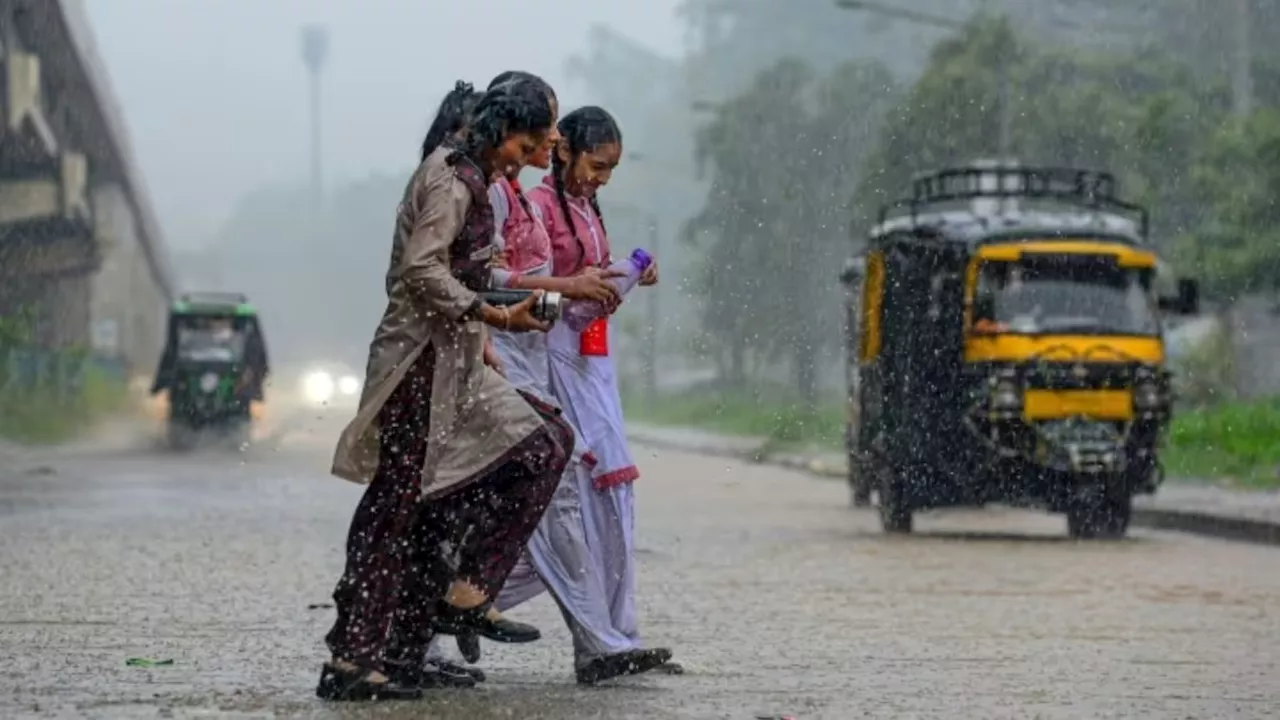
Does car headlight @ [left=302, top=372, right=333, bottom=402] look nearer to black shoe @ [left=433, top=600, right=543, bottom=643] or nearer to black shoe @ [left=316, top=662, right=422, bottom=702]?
black shoe @ [left=433, top=600, right=543, bottom=643]

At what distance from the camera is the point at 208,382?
135 feet

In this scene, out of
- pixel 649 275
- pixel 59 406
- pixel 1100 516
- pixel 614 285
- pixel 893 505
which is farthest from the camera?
pixel 59 406

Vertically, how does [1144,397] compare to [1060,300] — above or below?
below

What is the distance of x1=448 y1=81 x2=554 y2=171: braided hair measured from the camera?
7918 millimetres

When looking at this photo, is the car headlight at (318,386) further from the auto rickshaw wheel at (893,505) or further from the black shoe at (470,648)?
the black shoe at (470,648)

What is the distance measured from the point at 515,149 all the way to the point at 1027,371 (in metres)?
11.7

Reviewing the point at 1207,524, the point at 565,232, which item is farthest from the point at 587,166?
the point at 1207,524

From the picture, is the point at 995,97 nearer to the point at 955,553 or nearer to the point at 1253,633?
the point at 955,553

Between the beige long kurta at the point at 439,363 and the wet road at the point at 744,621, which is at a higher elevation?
the beige long kurta at the point at 439,363

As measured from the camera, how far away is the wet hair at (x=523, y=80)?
8000mm

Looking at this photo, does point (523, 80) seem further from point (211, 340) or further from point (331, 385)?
point (331, 385)

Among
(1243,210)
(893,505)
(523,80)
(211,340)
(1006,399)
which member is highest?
(523,80)

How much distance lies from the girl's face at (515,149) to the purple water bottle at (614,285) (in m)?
0.48

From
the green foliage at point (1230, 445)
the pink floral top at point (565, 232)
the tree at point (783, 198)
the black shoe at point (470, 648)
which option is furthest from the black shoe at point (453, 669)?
A: the tree at point (783, 198)
